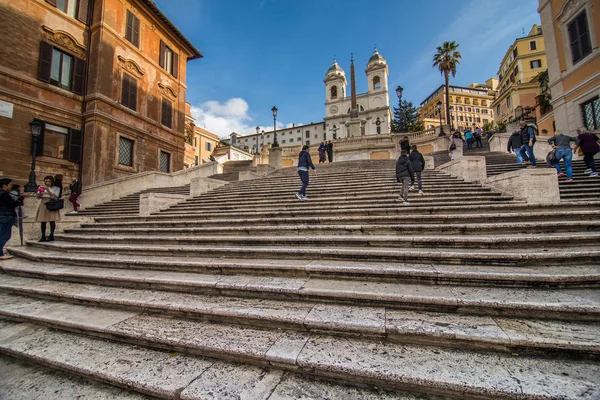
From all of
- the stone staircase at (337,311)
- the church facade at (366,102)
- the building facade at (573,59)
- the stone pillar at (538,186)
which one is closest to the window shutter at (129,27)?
the stone staircase at (337,311)

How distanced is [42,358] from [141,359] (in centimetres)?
113

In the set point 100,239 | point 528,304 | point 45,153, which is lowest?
point 528,304

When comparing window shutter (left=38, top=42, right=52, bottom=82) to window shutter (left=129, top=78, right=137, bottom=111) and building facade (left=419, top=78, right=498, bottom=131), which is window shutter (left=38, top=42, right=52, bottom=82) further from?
building facade (left=419, top=78, right=498, bottom=131)

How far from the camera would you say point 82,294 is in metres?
3.86

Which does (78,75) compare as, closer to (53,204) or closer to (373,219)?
(53,204)

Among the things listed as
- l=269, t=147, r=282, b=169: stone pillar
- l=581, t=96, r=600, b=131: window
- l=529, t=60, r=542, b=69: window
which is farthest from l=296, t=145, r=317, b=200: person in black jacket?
l=529, t=60, r=542, b=69: window

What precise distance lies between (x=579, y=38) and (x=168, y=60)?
26462 mm

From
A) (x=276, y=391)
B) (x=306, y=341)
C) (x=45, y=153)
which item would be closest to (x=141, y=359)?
(x=276, y=391)

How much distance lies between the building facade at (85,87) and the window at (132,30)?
67 millimetres

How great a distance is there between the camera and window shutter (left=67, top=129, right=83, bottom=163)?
13730mm

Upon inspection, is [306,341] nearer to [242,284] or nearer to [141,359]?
[242,284]

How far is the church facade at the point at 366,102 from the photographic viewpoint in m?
55.4

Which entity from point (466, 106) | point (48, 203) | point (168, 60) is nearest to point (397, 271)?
point (48, 203)

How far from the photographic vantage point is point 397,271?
11.1 feet
